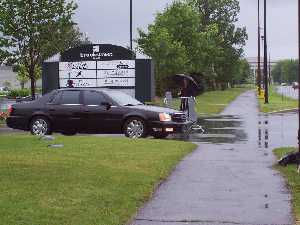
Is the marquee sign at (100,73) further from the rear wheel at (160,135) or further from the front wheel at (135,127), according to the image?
the front wheel at (135,127)

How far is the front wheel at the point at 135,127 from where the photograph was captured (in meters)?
17.6

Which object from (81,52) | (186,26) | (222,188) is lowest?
(222,188)

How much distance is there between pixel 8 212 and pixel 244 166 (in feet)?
18.7

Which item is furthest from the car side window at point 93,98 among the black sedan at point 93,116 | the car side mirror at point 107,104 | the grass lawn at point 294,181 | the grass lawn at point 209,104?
A: the grass lawn at point 209,104

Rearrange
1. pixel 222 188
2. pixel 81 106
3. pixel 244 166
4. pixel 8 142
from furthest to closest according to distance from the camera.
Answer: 1. pixel 81 106
2. pixel 8 142
3. pixel 244 166
4. pixel 222 188

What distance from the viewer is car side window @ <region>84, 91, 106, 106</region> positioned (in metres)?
18.2

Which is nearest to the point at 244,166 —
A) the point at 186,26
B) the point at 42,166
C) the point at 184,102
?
the point at 42,166

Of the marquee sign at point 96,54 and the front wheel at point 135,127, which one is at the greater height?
the marquee sign at point 96,54

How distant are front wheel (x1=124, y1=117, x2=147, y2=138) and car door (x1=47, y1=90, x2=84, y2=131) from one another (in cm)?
139

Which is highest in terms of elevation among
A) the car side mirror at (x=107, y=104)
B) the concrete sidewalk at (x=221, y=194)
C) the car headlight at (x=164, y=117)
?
the car side mirror at (x=107, y=104)

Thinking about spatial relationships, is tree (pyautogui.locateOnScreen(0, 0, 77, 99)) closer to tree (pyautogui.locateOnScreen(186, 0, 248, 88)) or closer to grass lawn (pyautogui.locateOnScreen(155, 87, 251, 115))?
grass lawn (pyautogui.locateOnScreen(155, 87, 251, 115))

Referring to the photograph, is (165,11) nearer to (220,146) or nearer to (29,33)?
(29,33)

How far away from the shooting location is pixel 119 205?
25.3ft

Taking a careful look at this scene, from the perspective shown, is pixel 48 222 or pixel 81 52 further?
pixel 81 52
